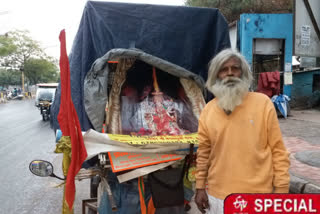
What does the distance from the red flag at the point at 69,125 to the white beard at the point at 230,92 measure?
3.38 feet

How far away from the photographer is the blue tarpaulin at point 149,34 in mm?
2885

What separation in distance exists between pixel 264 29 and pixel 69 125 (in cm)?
936

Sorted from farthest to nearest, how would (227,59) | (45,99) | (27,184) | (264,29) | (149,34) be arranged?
1. (45,99)
2. (264,29)
3. (27,184)
4. (149,34)
5. (227,59)

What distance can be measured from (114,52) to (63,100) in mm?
831

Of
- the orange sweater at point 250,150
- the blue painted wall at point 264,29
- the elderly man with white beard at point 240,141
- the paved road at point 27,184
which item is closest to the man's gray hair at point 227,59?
the elderly man with white beard at point 240,141

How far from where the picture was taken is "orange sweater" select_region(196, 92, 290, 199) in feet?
5.44

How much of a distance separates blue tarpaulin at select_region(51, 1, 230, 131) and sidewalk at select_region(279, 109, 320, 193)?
1.93m

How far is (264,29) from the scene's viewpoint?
9.69 meters

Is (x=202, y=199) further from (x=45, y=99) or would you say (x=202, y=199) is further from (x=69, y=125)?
(x=45, y=99)

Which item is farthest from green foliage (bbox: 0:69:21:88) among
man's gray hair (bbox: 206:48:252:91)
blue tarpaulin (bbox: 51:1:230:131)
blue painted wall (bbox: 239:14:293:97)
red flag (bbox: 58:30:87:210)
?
man's gray hair (bbox: 206:48:252:91)

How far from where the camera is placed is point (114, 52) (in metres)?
2.59

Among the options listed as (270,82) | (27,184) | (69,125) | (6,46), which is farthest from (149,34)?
(6,46)

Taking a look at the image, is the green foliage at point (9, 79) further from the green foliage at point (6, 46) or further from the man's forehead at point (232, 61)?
the man's forehead at point (232, 61)

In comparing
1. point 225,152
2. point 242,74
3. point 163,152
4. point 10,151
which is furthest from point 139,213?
point 10,151
